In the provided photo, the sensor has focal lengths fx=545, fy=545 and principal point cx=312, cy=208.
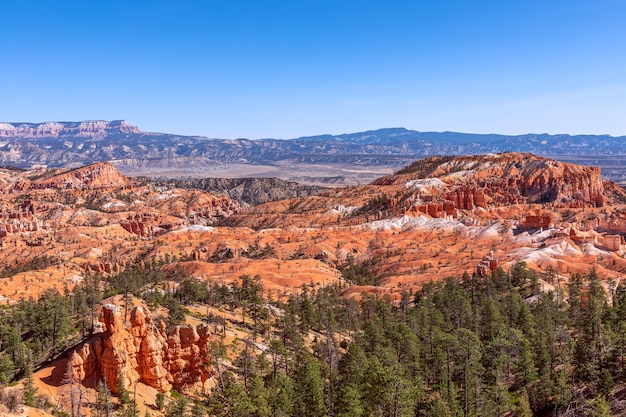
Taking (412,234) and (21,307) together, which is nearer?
(21,307)

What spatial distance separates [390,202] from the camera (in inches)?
6850

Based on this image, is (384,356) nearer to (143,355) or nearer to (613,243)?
(143,355)

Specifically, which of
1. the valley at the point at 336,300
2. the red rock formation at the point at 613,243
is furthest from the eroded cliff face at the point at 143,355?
the red rock formation at the point at 613,243

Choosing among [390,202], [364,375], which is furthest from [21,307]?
[390,202]

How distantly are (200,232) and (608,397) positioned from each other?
434 ft

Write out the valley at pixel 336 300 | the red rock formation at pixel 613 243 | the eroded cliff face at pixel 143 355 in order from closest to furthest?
the eroded cliff face at pixel 143 355
the valley at pixel 336 300
the red rock formation at pixel 613 243

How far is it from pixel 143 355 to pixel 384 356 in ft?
68.2

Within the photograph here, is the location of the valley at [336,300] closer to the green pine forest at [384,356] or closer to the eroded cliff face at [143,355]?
the eroded cliff face at [143,355]

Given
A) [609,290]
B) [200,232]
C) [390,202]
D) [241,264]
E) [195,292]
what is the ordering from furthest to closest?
[390,202]
[200,232]
[241,264]
[609,290]
[195,292]

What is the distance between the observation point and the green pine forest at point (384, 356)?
41156 millimetres

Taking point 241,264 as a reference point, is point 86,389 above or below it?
above

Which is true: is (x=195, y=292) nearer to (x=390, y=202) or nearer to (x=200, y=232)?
(x=200, y=232)

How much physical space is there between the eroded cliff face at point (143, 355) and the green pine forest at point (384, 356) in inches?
62.7

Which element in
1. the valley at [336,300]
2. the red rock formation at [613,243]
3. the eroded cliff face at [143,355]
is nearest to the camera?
the eroded cliff face at [143,355]
